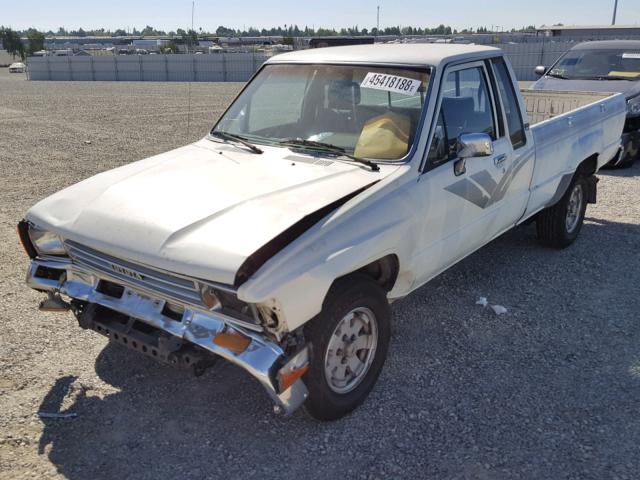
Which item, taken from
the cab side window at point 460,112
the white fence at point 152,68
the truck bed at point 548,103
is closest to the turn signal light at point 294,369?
the cab side window at point 460,112

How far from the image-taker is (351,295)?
3213mm

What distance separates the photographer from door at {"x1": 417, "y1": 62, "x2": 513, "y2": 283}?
3844 millimetres


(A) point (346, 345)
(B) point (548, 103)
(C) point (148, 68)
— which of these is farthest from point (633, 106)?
(C) point (148, 68)

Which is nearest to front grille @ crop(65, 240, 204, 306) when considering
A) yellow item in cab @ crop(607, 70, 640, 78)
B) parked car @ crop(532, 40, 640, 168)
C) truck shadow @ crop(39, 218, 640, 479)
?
truck shadow @ crop(39, 218, 640, 479)

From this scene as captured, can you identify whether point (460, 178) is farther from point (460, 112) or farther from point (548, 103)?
point (548, 103)

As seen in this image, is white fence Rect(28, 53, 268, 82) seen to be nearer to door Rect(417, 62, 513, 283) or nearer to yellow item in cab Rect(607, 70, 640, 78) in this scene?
yellow item in cab Rect(607, 70, 640, 78)

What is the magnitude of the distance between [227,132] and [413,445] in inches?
106

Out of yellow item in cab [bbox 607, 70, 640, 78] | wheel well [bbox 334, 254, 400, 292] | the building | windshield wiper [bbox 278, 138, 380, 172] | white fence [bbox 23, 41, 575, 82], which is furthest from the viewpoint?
the building

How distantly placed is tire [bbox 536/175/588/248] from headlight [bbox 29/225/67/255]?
4440 mm

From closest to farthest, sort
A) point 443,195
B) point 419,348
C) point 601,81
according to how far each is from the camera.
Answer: point 443,195, point 419,348, point 601,81

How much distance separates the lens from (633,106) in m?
9.45

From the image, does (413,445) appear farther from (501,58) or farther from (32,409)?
(501,58)

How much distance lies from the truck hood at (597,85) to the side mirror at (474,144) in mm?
6762

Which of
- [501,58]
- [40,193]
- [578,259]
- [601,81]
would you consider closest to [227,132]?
[501,58]
